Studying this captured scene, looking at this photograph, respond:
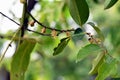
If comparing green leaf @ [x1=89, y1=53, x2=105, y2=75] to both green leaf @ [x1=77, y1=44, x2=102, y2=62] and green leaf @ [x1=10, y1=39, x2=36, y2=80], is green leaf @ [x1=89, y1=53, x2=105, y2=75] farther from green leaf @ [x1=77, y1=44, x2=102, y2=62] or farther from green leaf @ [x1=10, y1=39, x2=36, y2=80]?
green leaf @ [x1=10, y1=39, x2=36, y2=80]

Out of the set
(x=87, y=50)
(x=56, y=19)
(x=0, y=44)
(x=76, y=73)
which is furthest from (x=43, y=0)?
(x=76, y=73)

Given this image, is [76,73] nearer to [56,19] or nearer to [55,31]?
[56,19]

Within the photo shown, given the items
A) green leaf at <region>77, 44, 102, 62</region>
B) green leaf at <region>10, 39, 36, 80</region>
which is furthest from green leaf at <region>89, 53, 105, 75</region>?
green leaf at <region>10, 39, 36, 80</region>

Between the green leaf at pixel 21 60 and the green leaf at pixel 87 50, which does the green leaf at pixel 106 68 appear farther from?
the green leaf at pixel 21 60

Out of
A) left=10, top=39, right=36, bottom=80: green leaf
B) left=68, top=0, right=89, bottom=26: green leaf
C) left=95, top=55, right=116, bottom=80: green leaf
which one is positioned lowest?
left=10, top=39, right=36, bottom=80: green leaf

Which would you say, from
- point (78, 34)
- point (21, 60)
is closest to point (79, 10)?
point (78, 34)

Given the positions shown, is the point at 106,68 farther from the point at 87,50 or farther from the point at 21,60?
the point at 21,60

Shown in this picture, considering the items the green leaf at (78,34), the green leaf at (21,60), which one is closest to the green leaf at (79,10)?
the green leaf at (78,34)
